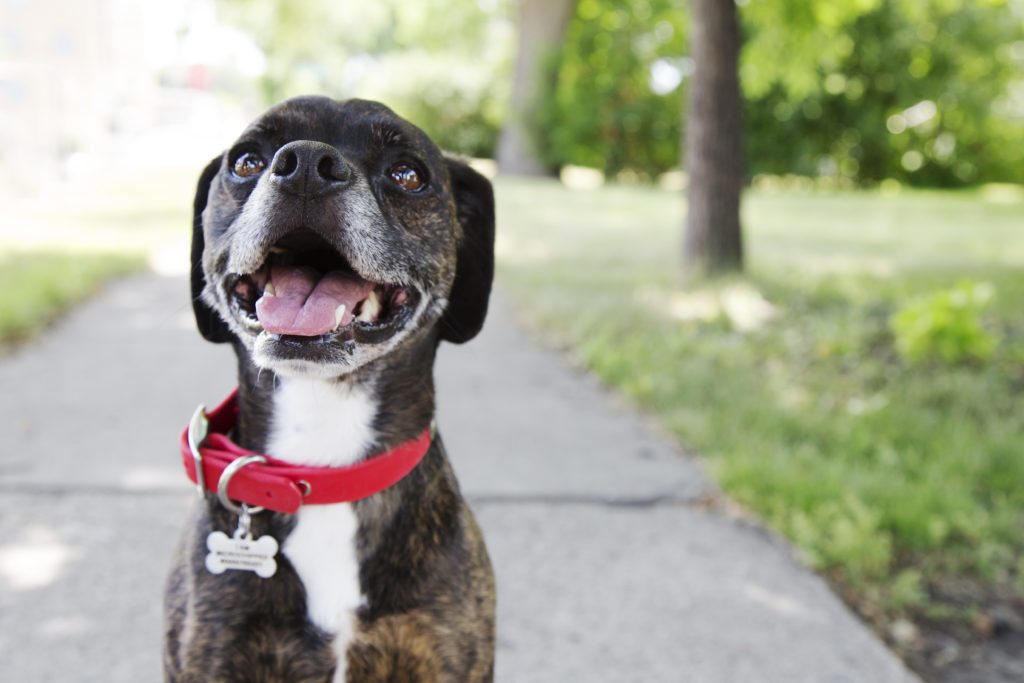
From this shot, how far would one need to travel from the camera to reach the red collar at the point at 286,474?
209cm

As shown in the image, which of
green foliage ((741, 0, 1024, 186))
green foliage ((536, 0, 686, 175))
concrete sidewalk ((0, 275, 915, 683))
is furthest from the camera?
green foliage ((536, 0, 686, 175))

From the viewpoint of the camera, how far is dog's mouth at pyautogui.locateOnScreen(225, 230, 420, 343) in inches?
80.0

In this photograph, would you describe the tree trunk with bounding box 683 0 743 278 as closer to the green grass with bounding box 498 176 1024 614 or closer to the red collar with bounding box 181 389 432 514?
the green grass with bounding box 498 176 1024 614

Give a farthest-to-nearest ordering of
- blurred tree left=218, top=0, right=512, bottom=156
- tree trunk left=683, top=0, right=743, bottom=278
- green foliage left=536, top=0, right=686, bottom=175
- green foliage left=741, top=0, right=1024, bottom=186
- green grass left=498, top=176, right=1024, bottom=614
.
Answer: blurred tree left=218, top=0, right=512, bottom=156, green foliage left=536, top=0, right=686, bottom=175, green foliage left=741, top=0, right=1024, bottom=186, tree trunk left=683, top=0, right=743, bottom=278, green grass left=498, top=176, right=1024, bottom=614

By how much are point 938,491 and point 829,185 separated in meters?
21.6

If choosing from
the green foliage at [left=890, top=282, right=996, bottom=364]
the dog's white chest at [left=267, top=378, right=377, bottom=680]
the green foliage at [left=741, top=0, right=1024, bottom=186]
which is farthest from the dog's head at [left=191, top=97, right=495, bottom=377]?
the green foliage at [left=741, top=0, right=1024, bottom=186]

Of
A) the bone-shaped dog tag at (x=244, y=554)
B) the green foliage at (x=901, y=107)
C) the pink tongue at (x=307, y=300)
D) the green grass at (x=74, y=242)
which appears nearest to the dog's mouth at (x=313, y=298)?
the pink tongue at (x=307, y=300)

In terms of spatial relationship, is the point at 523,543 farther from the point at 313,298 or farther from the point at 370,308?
the point at 313,298

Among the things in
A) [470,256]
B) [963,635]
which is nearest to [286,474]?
[470,256]

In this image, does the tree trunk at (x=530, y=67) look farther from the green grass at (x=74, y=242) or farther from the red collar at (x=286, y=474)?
the red collar at (x=286, y=474)

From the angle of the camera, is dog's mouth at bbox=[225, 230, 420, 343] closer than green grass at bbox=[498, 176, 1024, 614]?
Yes

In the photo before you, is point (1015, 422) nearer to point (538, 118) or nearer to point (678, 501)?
point (678, 501)

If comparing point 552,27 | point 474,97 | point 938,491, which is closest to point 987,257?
point 938,491

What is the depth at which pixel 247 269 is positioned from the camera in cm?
206
